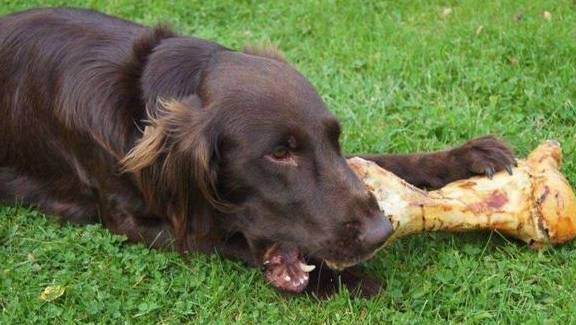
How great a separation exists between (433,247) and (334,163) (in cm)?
73

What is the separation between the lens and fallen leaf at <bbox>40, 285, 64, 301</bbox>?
3465 millimetres

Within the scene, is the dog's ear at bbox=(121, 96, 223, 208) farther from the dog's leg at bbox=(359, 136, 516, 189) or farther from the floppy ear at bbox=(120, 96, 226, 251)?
the dog's leg at bbox=(359, 136, 516, 189)

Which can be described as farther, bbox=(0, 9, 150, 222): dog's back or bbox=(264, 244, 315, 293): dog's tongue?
bbox=(0, 9, 150, 222): dog's back

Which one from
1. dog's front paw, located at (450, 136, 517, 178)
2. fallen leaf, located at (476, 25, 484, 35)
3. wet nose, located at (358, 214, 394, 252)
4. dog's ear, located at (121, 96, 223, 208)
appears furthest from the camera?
fallen leaf, located at (476, 25, 484, 35)

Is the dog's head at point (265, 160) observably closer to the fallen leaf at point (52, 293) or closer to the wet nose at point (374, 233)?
the wet nose at point (374, 233)

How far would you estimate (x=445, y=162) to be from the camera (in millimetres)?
3842

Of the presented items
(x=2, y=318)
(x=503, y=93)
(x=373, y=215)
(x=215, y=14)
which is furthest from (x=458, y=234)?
(x=215, y=14)

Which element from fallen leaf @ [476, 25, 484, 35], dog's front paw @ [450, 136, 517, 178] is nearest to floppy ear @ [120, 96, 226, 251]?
dog's front paw @ [450, 136, 517, 178]

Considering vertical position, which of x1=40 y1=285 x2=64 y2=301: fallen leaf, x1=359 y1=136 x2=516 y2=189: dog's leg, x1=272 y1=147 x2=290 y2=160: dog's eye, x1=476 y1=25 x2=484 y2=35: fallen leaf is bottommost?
x1=40 y1=285 x2=64 y2=301: fallen leaf

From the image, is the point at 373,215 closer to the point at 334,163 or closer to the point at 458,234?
the point at 334,163

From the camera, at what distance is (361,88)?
513cm

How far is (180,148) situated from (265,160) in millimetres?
363

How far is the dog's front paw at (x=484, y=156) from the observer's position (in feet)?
12.0

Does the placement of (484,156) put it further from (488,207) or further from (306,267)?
(306,267)
